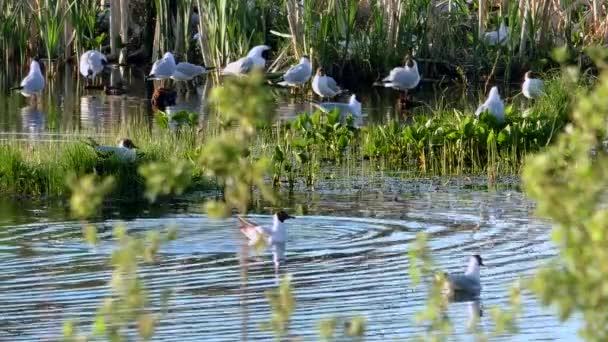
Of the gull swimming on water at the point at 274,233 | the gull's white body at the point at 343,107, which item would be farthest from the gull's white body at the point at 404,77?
the gull swimming on water at the point at 274,233

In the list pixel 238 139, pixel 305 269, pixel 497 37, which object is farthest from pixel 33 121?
pixel 238 139

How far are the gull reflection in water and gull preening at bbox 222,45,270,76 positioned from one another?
2666mm

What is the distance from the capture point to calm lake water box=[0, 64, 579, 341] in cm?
761

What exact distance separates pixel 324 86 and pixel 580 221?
53.0ft

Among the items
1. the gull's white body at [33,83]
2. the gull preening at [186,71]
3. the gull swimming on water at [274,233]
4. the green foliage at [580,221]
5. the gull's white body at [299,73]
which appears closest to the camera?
the green foliage at [580,221]

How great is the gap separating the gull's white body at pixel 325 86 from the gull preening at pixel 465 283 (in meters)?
11.6

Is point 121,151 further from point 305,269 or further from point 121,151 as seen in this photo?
point 305,269

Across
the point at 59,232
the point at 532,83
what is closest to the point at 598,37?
the point at 532,83

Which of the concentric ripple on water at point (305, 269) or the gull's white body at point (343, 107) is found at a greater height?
the gull's white body at point (343, 107)

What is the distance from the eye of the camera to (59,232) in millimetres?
10430

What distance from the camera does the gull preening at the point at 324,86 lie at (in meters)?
19.9

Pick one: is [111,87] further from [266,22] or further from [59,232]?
[59,232]

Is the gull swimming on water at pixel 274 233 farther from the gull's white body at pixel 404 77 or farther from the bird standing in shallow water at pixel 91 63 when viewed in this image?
the bird standing in shallow water at pixel 91 63

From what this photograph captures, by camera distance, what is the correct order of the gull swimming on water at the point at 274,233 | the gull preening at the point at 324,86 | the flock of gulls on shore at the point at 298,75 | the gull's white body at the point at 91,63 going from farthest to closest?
the gull's white body at the point at 91,63, the gull preening at the point at 324,86, the flock of gulls on shore at the point at 298,75, the gull swimming on water at the point at 274,233
